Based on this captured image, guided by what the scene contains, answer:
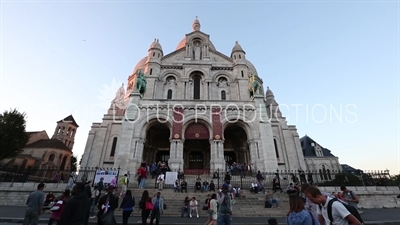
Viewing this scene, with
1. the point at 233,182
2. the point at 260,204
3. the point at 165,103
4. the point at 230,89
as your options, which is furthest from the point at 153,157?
the point at 260,204

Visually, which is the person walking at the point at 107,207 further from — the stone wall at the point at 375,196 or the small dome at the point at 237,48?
the small dome at the point at 237,48

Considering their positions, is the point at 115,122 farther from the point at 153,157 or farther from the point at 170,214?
the point at 170,214

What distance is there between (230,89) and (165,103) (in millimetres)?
9669

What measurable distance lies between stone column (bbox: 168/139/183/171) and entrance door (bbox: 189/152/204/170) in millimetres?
5000

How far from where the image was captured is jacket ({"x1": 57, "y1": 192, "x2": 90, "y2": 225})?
10.9 feet

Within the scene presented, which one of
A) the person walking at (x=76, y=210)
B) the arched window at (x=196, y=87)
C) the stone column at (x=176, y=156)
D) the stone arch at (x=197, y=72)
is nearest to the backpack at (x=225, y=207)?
the person walking at (x=76, y=210)

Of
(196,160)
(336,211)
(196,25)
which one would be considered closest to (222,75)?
(196,160)

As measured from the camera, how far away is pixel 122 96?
35.6 meters

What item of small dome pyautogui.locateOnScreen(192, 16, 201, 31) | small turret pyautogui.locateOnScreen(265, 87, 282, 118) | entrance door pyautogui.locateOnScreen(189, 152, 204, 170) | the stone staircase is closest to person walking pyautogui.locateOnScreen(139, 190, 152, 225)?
the stone staircase

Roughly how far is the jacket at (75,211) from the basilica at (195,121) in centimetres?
1459

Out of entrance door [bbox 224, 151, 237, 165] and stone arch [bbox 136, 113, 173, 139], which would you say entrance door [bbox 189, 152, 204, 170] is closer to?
entrance door [bbox 224, 151, 237, 165]

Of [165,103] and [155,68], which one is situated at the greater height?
[155,68]

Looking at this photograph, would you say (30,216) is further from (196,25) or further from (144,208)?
(196,25)

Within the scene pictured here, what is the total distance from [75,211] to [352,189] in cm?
1699
